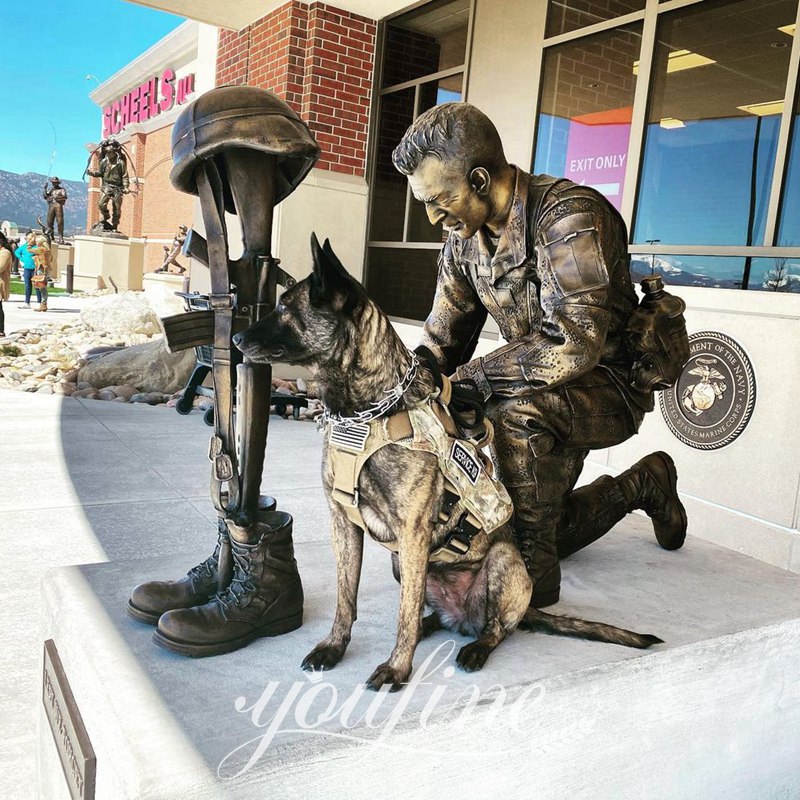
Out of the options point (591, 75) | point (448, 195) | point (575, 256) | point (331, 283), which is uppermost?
point (591, 75)

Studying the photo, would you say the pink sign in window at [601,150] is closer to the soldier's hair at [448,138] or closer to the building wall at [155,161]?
the soldier's hair at [448,138]

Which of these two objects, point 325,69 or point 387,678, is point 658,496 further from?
point 325,69

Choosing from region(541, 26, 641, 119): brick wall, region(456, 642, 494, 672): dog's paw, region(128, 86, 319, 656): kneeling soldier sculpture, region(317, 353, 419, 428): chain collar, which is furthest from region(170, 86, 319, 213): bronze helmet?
region(541, 26, 641, 119): brick wall

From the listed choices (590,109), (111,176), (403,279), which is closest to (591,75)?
(590,109)

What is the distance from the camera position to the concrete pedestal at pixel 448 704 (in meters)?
1.58

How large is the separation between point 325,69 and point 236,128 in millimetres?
6975

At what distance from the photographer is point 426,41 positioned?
8211 mm

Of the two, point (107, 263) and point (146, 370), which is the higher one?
point (107, 263)

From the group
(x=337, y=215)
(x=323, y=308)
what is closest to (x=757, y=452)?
(x=323, y=308)

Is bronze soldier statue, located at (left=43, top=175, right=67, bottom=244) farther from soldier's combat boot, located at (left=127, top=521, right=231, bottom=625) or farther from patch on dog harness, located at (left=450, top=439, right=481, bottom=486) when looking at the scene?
patch on dog harness, located at (left=450, top=439, right=481, bottom=486)

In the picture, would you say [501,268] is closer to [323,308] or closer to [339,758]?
[323,308]

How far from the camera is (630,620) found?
2.34 m

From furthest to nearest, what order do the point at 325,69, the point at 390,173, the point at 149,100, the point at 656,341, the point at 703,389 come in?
1. the point at 149,100
2. the point at 390,173
3. the point at 325,69
4. the point at 703,389
5. the point at 656,341

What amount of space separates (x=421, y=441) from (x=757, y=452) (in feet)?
10.4
